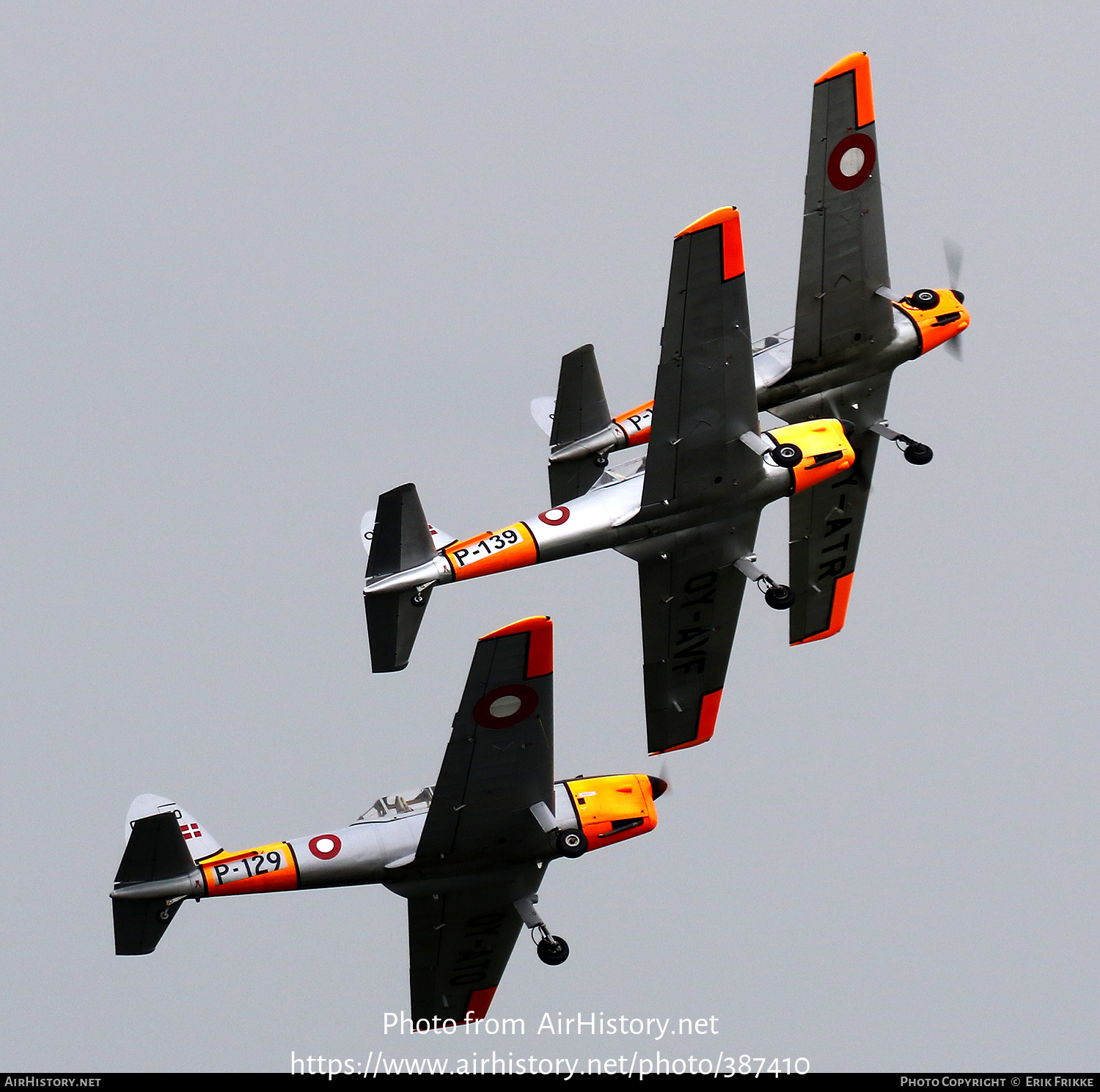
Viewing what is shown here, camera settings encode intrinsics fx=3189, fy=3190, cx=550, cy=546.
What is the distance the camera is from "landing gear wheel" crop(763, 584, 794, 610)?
50719 mm

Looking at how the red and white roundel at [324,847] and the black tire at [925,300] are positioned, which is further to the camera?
the black tire at [925,300]

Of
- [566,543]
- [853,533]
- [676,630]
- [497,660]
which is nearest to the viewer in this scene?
[497,660]

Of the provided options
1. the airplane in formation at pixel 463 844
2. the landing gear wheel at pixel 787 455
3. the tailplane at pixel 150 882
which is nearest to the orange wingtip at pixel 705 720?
the airplane in formation at pixel 463 844

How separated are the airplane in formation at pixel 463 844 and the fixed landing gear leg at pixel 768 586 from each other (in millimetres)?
3388

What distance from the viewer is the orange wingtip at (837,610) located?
5691 centimetres

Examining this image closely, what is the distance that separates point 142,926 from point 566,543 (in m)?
8.86

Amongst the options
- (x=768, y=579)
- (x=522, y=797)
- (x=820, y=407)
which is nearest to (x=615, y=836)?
(x=522, y=797)

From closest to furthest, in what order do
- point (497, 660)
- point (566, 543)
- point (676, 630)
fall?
point (497, 660)
point (566, 543)
point (676, 630)

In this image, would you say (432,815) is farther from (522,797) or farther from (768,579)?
(768,579)

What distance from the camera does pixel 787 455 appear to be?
49969mm

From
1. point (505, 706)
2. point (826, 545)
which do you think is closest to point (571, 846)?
point (505, 706)

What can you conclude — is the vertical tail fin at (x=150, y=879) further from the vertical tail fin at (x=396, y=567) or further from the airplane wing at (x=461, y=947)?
the vertical tail fin at (x=396, y=567)

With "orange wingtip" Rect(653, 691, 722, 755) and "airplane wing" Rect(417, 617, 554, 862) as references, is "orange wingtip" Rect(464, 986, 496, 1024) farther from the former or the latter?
"orange wingtip" Rect(653, 691, 722, 755)

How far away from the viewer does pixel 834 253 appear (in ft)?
172
